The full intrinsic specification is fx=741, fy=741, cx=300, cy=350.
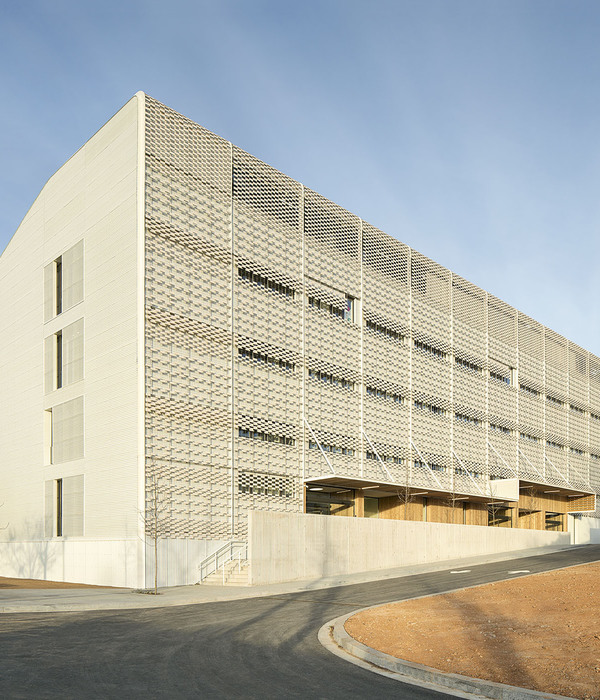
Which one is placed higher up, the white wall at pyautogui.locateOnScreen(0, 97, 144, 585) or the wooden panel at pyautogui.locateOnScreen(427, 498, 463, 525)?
the white wall at pyautogui.locateOnScreen(0, 97, 144, 585)

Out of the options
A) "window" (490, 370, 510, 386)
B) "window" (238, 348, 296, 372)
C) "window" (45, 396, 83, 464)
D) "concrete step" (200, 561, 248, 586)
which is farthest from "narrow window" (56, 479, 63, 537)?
"window" (490, 370, 510, 386)

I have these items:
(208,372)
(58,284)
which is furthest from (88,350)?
(58,284)

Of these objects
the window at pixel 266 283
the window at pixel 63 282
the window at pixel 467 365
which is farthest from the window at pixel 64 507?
the window at pixel 467 365

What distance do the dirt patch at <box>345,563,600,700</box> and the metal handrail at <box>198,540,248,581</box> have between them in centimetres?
1235

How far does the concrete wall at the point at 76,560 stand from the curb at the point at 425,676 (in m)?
17.0

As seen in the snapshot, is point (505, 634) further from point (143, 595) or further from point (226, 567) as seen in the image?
point (226, 567)

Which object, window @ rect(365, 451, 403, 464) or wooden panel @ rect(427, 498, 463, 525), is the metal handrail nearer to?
window @ rect(365, 451, 403, 464)

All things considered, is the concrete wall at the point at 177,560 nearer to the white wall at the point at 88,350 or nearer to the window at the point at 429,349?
the white wall at the point at 88,350

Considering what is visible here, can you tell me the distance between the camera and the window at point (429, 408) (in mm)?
45756

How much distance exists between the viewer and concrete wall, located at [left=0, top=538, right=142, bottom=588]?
2853 cm

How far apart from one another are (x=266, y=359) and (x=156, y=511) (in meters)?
9.86

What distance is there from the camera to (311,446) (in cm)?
3681

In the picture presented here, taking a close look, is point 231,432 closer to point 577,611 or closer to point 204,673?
point 577,611

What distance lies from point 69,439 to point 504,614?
23.9 meters
